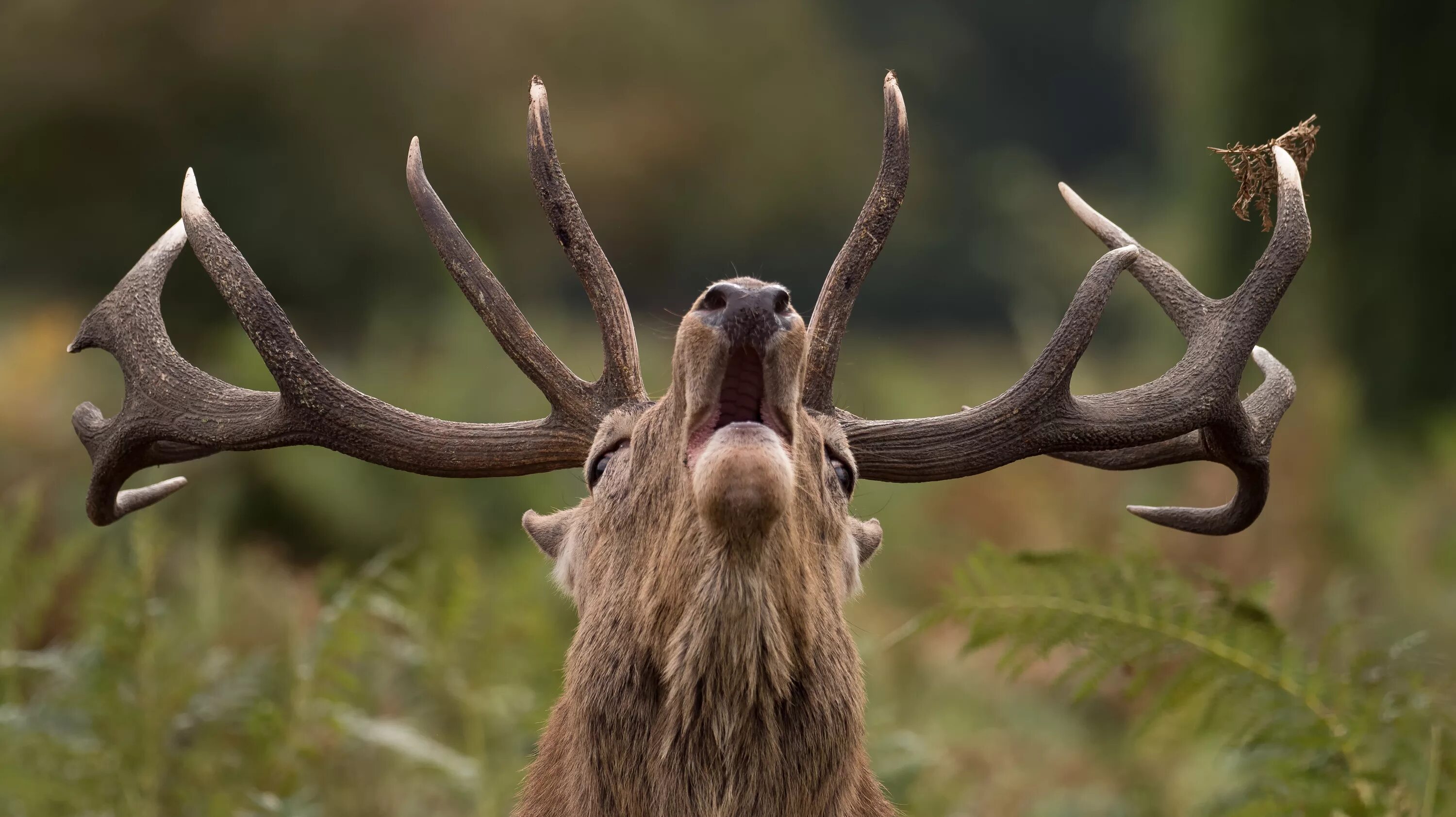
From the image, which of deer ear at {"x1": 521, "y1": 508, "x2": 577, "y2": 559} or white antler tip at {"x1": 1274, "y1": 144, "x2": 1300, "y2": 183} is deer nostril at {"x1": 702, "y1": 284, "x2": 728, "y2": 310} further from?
white antler tip at {"x1": 1274, "y1": 144, "x2": 1300, "y2": 183}

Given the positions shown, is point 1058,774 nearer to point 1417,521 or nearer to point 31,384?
point 1417,521

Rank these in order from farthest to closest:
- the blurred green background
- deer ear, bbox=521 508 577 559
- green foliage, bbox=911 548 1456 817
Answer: the blurred green background
green foliage, bbox=911 548 1456 817
deer ear, bbox=521 508 577 559

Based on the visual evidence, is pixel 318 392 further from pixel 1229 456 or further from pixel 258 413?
pixel 1229 456

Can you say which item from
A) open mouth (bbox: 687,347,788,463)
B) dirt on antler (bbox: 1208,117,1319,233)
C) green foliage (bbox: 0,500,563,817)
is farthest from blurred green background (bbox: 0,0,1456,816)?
dirt on antler (bbox: 1208,117,1319,233)

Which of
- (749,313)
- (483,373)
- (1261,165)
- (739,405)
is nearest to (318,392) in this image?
(739,405)

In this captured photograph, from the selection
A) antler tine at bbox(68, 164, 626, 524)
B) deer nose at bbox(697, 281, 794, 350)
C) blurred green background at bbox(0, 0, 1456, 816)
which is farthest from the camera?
blurred green background at bbox(0, 0, 1456, 816)

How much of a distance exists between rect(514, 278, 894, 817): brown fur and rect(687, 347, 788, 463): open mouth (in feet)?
0.06

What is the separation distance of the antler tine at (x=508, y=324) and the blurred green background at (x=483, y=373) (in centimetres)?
36

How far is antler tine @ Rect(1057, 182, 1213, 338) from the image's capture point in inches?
147

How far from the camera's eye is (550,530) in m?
3.71

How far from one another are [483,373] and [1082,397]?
25.6 feet

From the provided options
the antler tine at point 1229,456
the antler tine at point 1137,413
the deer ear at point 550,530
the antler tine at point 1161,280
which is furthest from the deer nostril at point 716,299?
the antler tine at point 1161,280

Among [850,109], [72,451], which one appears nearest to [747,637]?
[72,451]

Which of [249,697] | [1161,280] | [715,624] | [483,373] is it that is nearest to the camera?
[715,624]
